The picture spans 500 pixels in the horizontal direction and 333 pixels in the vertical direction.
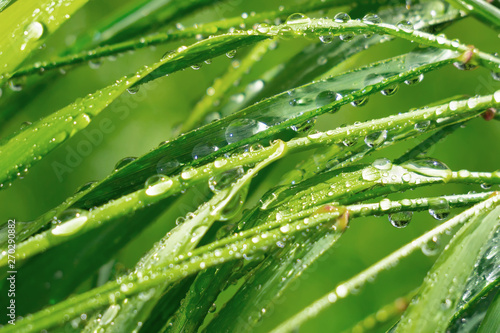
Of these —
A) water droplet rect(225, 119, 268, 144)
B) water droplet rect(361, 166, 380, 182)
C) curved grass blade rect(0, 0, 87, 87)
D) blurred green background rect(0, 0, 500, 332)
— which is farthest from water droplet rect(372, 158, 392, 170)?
blurred green background rect(0, 0, 500, 332)

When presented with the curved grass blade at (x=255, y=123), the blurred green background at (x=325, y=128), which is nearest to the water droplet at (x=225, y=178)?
the curved grass blade at (x=255, y=123)

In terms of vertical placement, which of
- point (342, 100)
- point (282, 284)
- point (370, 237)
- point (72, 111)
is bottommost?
point (370, 237)

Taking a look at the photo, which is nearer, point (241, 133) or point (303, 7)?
point (241, 133)

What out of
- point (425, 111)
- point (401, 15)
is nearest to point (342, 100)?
point (425, 111)

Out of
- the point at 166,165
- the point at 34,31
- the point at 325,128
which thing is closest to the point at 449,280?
the point at 166,165

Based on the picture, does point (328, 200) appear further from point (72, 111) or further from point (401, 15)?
point (401, 15)

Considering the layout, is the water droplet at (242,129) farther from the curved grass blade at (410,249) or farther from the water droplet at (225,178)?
the curved grass blade at (410,249)
